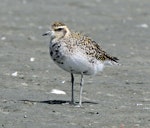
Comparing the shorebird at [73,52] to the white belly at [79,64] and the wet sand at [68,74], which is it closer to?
the white belly at [79,64]

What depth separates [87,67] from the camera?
11078 millimetres

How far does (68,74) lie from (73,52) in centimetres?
299

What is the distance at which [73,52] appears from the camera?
1087 centimetres

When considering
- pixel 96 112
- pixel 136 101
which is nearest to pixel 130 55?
pixel 136 101

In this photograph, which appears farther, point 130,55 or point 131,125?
point 130,55

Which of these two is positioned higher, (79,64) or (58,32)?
(58,32)

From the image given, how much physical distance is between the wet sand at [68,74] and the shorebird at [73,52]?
0.55 metres

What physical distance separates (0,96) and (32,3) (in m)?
12.8

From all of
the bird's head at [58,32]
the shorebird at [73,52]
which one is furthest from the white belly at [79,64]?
the bird's head at [58,32]

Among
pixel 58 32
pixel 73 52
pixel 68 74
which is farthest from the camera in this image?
pixel 68 74

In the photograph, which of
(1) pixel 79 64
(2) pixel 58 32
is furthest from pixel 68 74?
(1) pixel 79 64

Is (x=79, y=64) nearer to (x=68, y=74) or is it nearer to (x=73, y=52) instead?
(x=73, y=52)

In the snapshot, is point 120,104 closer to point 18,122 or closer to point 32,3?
point 18,122

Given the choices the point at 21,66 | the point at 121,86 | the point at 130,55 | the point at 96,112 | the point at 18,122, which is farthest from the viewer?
the point at 130,55
